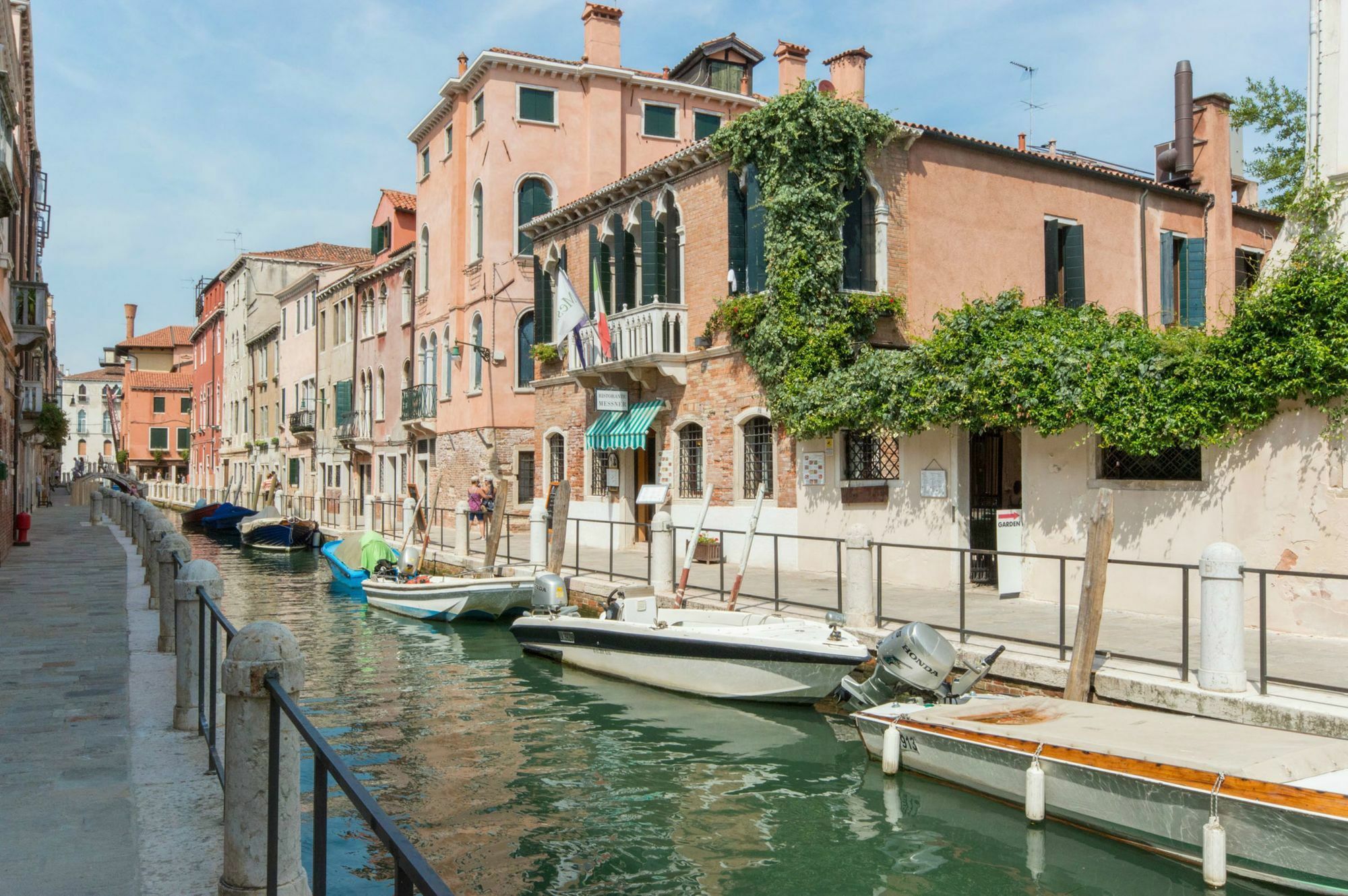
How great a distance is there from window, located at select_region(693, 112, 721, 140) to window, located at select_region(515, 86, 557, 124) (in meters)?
3.67

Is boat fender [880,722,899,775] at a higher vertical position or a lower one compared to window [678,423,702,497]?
lower

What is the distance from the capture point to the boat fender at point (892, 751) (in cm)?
830

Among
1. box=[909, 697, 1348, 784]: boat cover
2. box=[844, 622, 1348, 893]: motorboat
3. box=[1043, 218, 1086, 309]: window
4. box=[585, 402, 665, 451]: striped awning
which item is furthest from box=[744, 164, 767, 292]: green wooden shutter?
box=[909, 697, 1348, 784]: boat cover

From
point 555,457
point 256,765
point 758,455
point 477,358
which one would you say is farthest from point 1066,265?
point 256,765

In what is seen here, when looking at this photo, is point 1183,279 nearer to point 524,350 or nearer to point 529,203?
point 529,203

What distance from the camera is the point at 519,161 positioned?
26.5 meters

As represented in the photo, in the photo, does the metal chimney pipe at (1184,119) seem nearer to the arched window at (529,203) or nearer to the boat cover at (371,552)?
the arched window at (529,203)

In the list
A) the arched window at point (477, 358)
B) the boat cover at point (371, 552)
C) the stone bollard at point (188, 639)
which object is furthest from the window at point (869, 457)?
the arched window at point (477, 358)

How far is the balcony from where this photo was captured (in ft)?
62.7

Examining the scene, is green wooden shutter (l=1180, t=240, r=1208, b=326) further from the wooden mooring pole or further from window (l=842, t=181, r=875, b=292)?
the wooden mooring pole

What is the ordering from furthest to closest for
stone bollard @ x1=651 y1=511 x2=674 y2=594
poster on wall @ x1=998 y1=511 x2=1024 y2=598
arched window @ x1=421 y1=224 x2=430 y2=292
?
arched window @ x1=421 y1=224 x2=430 y2=292
stone bollard @ x1=651 y1=511 x2=674 y2=594
poster on wall @ x1=998 y1=511 x2=1024 y2=598

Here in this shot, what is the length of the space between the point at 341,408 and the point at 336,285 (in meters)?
4.42

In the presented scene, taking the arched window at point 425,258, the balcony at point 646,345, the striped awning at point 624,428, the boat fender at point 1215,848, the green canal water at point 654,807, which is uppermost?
the arched window at point 425,258

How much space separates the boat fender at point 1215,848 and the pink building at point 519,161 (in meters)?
21.3
